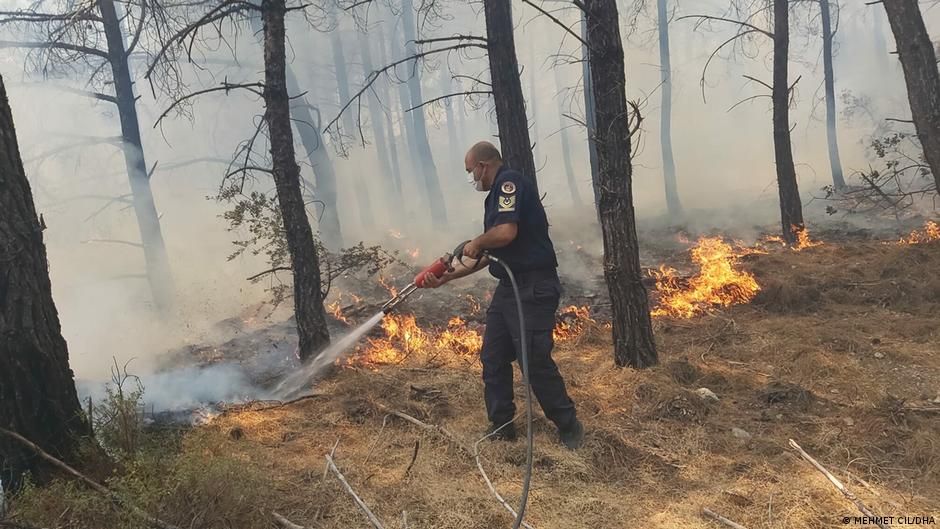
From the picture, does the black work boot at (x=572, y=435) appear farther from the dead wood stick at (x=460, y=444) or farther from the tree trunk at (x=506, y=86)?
the tree trunk at (x=506, y=86)

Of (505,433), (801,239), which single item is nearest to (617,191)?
(505,433)

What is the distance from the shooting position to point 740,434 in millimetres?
3674

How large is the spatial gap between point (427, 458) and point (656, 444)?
60.4 inches

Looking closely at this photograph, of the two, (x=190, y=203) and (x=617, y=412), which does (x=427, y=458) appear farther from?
(x=190, y=203)

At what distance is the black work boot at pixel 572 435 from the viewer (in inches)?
144

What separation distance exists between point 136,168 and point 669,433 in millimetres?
11070

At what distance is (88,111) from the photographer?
1645cm

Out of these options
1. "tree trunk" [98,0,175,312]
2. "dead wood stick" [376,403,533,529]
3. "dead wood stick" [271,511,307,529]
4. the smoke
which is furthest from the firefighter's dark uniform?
"tree trunk" [98,0,175,312]

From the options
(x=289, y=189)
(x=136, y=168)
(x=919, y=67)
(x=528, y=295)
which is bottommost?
(x=528, y=295)

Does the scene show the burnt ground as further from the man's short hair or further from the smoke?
the smoke

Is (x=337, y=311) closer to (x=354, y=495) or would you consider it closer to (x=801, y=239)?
(x=354, y=495)

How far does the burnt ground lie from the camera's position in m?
2.91

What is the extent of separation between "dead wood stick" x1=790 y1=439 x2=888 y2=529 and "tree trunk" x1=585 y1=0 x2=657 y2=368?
183 centimetres

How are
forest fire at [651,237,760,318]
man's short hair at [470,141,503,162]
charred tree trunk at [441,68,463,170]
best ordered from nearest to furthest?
man's short hair at [470,141,503,162]
forest fire at [651,237,760,318]
charred tree trunk at [441,68,463,170]
